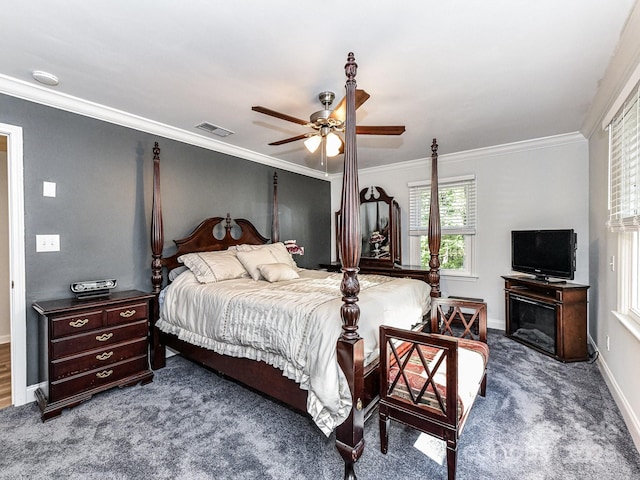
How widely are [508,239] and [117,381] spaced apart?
4723 mm

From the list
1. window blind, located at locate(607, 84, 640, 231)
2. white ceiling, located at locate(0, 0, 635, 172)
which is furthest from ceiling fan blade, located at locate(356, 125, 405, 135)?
window blind, located at locate(607, 84, 640, 231)

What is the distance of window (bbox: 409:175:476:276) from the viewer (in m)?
4.50

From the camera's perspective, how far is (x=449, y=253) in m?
4.71

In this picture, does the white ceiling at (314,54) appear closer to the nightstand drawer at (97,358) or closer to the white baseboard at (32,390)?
the nightstand drawer at (97,358)

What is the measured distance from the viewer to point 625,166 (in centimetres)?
233

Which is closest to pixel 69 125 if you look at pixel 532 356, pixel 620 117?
pixel 620 117

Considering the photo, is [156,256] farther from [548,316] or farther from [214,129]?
[548,316]

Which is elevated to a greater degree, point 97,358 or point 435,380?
point 435,380

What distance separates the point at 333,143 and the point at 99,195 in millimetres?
2278

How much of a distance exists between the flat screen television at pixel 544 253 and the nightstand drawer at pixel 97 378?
14.1ft

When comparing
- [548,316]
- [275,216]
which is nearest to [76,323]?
[275,216]

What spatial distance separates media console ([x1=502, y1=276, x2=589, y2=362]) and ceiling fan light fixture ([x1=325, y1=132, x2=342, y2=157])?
2.70m

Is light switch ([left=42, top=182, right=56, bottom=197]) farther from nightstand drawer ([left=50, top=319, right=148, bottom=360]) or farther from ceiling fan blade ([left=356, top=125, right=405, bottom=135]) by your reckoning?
ceiling fan blade ([left=356, top=125, right=405, bottom=135])

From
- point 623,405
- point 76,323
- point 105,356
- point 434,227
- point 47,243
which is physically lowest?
point 623,405
